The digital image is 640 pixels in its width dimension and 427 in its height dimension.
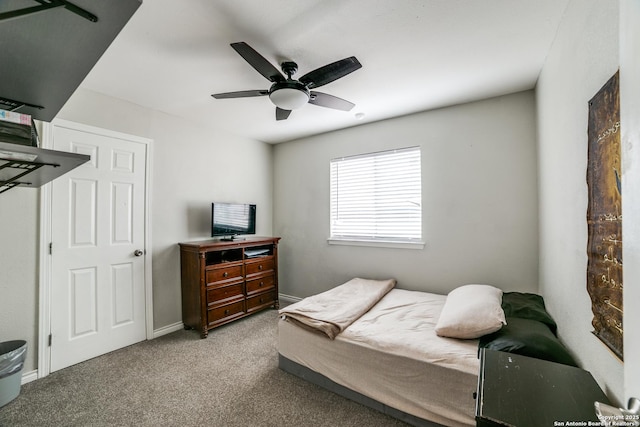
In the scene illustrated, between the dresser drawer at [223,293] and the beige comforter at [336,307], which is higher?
the beige comforter at [336,307]

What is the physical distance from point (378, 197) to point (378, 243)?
23.6 inches

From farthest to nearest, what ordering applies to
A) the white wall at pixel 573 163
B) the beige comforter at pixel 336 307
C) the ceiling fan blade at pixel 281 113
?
the ceiling fan blade at pixel 281 113, the beige comforter at pixel 336 307, the white wall at pixel 573 163

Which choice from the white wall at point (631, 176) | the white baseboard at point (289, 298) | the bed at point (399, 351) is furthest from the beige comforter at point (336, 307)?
the white wall at point (631, 176)

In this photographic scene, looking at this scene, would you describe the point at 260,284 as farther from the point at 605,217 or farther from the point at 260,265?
the point at 605,217

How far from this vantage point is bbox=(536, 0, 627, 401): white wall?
1.13 metres

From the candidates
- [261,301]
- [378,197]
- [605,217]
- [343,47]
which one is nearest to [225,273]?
[261,301]

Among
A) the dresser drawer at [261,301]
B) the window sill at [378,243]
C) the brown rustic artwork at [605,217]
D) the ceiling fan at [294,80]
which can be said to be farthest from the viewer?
the dresser drawer at [261,301]

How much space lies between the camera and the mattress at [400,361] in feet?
5.10

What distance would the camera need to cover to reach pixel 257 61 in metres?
1.68

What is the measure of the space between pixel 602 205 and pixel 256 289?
132 inches

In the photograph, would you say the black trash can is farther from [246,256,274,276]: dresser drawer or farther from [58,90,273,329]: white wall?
[246,256,274,276]: dresser drawer

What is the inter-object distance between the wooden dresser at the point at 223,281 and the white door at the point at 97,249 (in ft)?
1.57

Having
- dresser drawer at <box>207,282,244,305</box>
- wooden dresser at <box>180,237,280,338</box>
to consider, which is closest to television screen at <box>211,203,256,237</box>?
wooden dresser at <box>180,237,280,338</box>

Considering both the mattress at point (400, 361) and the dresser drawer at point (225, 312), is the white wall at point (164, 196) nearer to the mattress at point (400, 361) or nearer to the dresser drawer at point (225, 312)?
the dresser drawer at point (225, 312)
